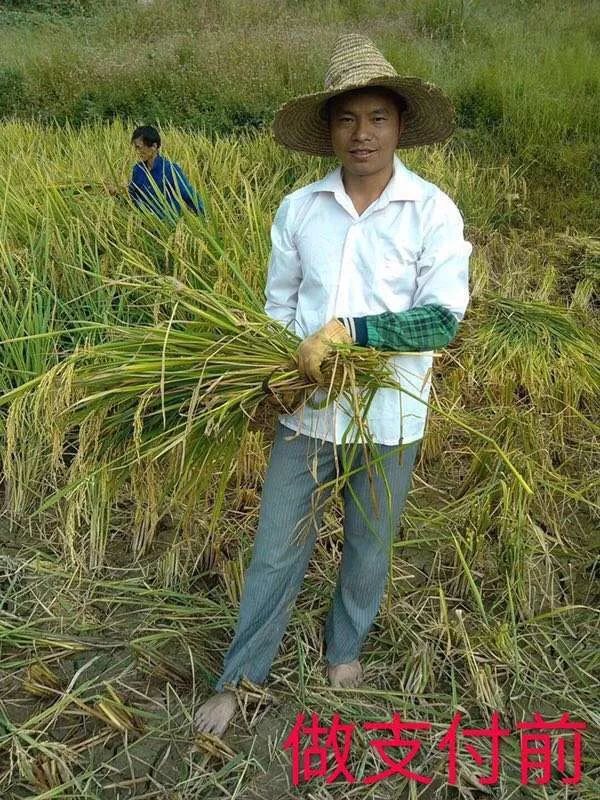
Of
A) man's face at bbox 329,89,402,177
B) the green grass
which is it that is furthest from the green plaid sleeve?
the green grass

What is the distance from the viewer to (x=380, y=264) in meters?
1.37

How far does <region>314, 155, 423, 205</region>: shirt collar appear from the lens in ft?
4.46

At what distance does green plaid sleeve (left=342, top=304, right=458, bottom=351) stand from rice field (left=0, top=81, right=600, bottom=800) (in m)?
0.18

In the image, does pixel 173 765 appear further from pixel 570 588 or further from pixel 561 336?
pixel 561 336

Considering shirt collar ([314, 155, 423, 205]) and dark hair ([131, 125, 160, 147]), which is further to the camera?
dark hair ([131, 125, 160, 147])

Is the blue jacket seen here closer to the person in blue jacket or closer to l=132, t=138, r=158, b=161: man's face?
the person in blue jacket

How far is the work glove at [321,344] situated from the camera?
129 centimetres

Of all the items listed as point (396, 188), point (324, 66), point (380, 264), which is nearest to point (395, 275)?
point (380, 264)

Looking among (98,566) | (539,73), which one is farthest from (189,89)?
(98,566)

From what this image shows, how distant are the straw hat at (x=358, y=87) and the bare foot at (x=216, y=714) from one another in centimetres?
120

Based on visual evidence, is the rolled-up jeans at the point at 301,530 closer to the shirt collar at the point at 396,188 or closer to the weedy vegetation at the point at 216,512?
the weedy vegetation at the point at 216,512

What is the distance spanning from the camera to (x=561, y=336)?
105 inches

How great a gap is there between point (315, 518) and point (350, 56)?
0.88 m

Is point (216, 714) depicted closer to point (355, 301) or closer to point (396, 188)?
point (355, 301)
